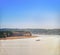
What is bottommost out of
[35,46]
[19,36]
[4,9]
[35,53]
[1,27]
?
[35,53]

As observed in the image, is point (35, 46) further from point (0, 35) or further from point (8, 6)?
point (8, 6)

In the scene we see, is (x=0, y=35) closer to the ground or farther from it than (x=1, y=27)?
closer to the ground

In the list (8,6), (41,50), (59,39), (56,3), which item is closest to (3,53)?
(41,50)

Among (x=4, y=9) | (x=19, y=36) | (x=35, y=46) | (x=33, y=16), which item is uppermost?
(x=4, y=9)

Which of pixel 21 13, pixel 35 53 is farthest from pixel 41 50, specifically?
pixel 21 13

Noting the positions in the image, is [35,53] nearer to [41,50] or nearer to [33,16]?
[41,50]

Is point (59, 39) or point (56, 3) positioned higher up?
point (56, 3)
